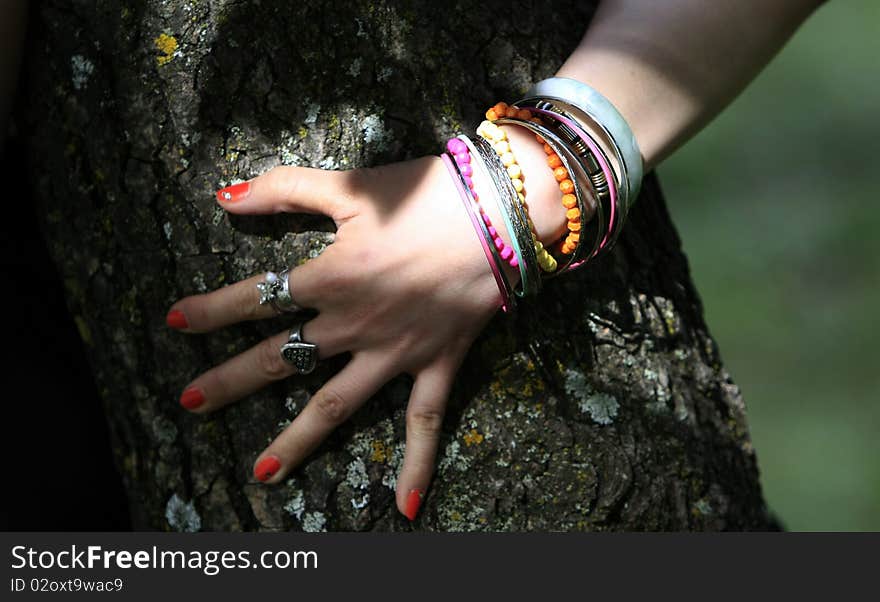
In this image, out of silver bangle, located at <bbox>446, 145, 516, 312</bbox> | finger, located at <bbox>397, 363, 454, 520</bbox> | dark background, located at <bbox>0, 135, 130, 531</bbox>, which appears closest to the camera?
silver bangle, located at <bbox>446, 145, 516, 312</bbox>

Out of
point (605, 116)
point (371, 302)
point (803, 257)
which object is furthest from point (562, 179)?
point (803, 257)

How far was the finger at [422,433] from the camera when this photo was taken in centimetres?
144

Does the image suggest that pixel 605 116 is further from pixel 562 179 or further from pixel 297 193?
pixel 297 193

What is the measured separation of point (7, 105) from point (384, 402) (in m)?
0.88

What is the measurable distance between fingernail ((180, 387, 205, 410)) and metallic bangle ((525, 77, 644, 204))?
31.0 inches

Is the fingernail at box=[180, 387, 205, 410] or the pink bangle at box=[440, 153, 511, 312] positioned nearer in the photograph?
the pink bangle at box=[440, 153, 511, 312]

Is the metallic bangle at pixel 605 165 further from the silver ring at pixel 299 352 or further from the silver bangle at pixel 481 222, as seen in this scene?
the silver ring at pixel 299 352

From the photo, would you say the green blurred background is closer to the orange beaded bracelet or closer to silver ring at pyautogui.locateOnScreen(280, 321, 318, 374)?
the orange beaded bracelet

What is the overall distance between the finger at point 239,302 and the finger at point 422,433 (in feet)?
0.76

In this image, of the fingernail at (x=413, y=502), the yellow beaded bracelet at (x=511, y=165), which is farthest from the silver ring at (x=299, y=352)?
the yellow beaded bracelet at (x=511, y=165)

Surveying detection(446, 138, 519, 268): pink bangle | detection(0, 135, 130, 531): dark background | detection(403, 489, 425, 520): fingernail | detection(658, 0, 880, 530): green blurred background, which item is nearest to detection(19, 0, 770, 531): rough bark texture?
detection(403, 489, 425, 520): fingernail

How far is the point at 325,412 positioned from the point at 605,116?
68 centimetres

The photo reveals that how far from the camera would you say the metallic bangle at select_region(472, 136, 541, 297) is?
1.34 m

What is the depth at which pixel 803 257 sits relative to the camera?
14.8 ft
